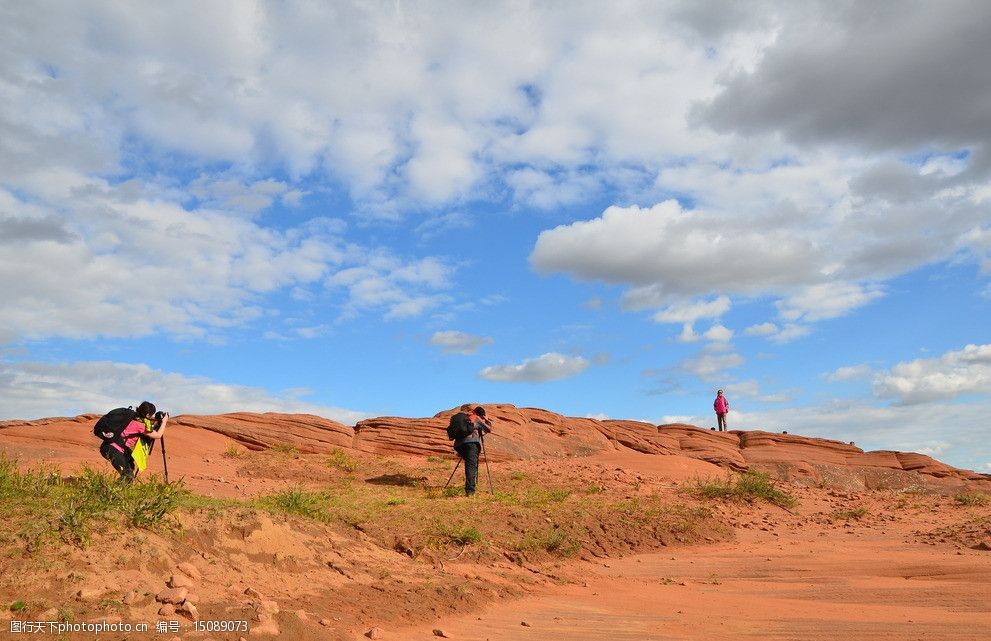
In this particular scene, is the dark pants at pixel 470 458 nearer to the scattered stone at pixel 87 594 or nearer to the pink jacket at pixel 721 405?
the scattered stone at pixel 87 594

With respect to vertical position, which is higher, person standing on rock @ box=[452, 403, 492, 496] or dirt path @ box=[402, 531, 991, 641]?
person standing on rock @ box=[452, 403, 492, 496]

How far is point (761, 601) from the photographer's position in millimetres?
8969

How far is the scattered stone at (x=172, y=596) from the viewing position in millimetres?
6352

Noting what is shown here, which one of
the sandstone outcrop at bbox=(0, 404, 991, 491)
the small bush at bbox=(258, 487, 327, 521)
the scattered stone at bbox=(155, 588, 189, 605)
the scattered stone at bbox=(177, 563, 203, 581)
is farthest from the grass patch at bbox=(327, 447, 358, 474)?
the scattered stone at bbox=(155, 588, 189, 605)

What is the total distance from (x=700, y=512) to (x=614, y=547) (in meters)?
3.82

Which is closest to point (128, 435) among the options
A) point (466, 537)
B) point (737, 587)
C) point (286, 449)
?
point (466, 537)

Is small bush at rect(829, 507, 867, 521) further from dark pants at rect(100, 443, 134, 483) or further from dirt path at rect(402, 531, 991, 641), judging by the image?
dark pants at rect(100, 443, 134, 483)

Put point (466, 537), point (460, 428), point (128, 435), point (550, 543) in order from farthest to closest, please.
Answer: point (460, 428) → point (550, 543) → point (466, 537) → point (128, 435)

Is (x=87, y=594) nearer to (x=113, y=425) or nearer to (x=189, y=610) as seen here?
(x=189, y=610)

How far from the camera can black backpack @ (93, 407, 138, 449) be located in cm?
1064

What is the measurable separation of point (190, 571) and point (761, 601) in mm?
6531

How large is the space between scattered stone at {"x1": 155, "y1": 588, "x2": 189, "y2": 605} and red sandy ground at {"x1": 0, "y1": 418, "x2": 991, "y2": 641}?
573mm

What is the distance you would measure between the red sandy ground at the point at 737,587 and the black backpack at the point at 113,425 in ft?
11.8

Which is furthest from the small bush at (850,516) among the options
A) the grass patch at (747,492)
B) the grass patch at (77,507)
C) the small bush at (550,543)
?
the grass patch at (77,507)
